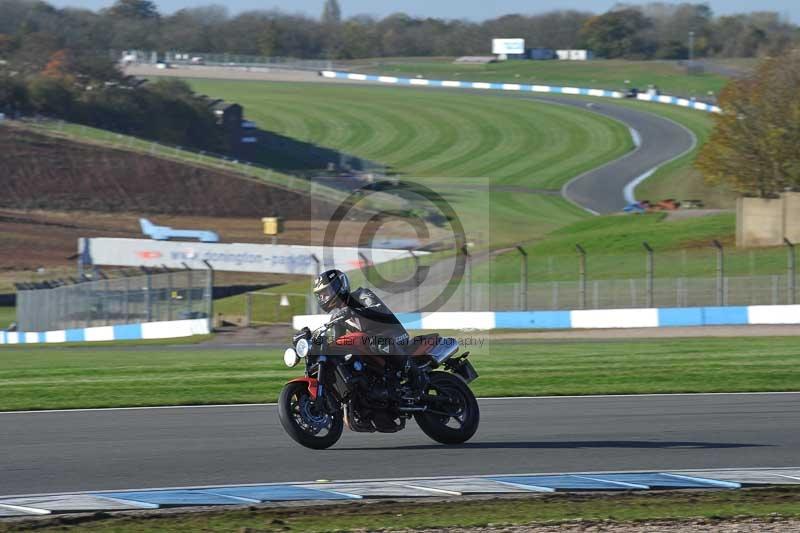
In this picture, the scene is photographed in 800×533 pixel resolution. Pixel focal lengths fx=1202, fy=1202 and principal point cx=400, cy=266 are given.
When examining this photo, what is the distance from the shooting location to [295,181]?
82062 millimetres

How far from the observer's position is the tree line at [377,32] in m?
155

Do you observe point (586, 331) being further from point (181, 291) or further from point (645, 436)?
point (645, 436)

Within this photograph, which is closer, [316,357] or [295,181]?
[316,357]

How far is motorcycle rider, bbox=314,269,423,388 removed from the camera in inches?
446

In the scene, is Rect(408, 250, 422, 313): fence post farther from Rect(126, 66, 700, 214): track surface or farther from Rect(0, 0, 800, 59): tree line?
Rect(0, 0, 800, 59): tree line

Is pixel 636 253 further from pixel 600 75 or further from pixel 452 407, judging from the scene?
pixel 600 75

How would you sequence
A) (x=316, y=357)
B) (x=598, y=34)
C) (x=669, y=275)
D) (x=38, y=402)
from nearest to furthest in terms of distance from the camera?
(x=316, y=357), (x=38, y=402), (x=669, y=275), (x=598, y=34)

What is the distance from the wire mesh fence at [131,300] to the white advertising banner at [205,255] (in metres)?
15.0

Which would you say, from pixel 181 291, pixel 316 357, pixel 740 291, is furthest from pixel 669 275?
pixel 316 357

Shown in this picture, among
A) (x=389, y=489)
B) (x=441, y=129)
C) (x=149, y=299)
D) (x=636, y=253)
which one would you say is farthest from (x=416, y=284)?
(x=441, y=129)

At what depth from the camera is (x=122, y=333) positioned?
123 feet

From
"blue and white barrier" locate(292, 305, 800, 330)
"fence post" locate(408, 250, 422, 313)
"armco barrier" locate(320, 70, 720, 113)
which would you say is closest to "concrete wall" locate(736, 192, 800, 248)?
"blue and white barrier" locate(292, 305, 800, 330)

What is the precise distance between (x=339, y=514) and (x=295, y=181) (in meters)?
73.9

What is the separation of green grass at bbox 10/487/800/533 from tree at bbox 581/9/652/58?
529ft
